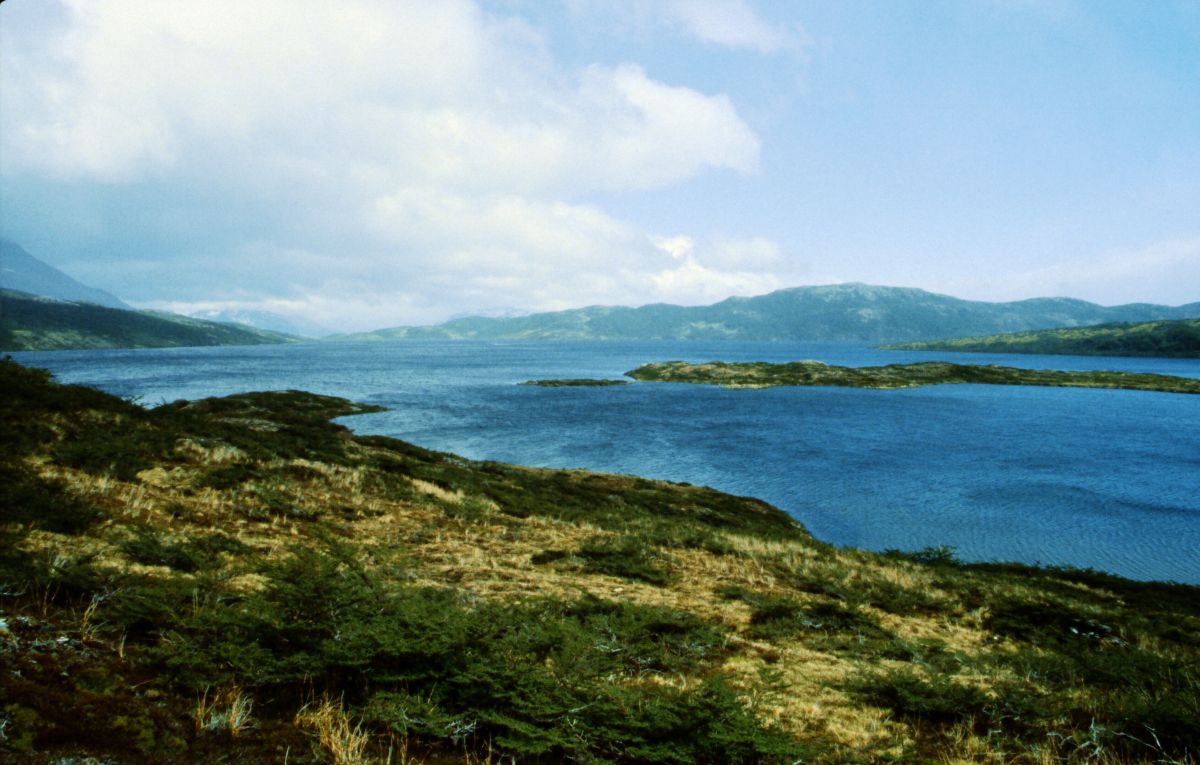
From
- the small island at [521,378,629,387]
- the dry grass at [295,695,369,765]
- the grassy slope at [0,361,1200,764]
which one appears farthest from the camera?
the small island at [521,378,629,387]

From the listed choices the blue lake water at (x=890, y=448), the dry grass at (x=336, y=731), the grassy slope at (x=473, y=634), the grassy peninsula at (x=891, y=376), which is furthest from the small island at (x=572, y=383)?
the dry grass at (x=336, y=731)

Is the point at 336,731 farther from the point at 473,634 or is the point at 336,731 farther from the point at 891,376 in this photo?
the point at 891,376

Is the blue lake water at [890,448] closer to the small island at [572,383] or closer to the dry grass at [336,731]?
the small island at [572,383]

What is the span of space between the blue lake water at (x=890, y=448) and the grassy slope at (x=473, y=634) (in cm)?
1195

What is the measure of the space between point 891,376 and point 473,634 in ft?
485

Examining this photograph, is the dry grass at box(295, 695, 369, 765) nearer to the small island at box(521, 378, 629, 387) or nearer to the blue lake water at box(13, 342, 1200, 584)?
the blue lake water at box(13, 342, 1200, 584)

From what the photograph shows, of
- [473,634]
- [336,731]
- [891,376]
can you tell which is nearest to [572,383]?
[891,376]

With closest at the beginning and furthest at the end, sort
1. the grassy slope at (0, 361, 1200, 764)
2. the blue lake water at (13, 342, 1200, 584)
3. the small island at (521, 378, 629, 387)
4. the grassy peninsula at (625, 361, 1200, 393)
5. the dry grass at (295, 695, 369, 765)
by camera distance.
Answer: the dry grass at (295, 695, 369, 765), the grassy slope at (0, 361, 1200, 764), the blue lake water at (13, 342, 1200, 584), the small island at (521, 378, 629, 387), the grassy peninsula at (625, 361, 1200, 393)

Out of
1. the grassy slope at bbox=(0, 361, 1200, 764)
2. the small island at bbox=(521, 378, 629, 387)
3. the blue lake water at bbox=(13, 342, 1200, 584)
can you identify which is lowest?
the blue lake water at bbox=(13, 342, 1200, 584)

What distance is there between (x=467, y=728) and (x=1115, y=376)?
593 ft

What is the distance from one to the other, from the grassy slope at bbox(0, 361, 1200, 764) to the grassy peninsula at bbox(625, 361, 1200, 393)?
364 feet

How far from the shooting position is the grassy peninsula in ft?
409

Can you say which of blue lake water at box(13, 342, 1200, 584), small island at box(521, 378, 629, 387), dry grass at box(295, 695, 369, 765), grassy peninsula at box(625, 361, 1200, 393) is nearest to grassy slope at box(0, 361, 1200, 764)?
dry grass at box(295, 695, 369, 765)

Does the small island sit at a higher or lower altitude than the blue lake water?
higher
